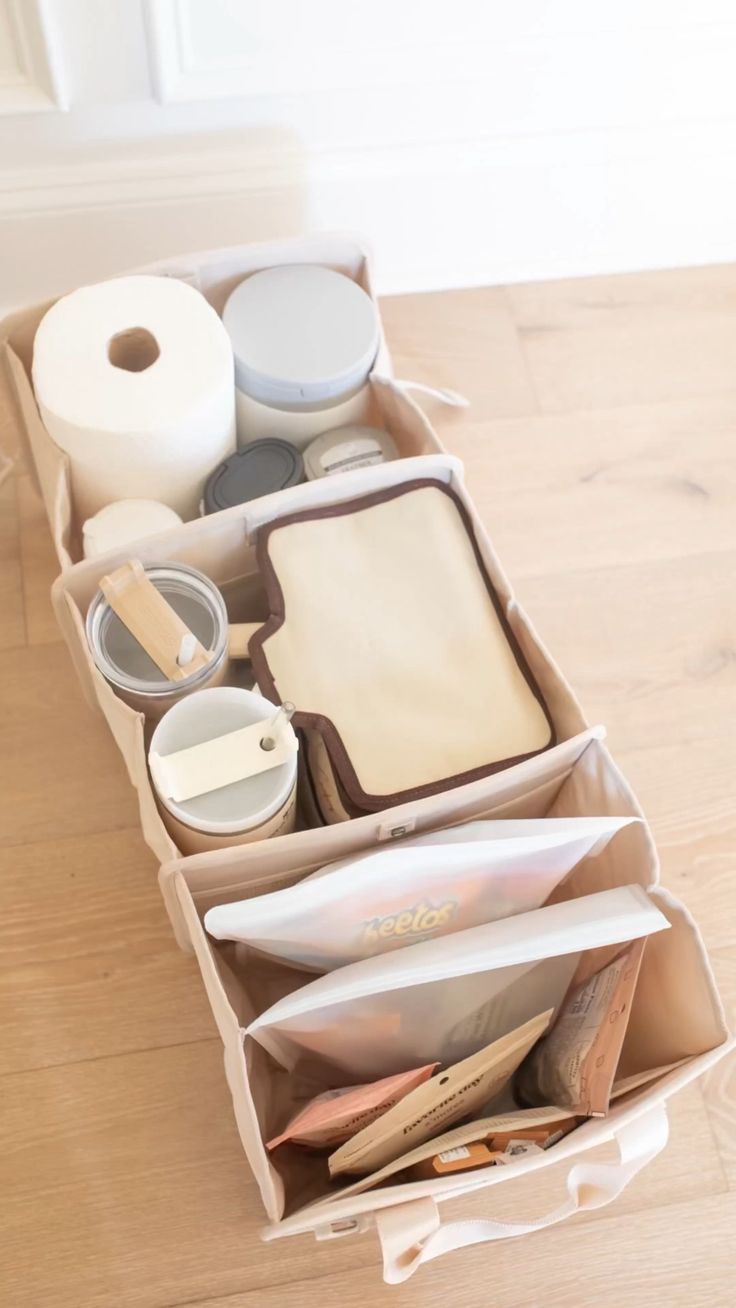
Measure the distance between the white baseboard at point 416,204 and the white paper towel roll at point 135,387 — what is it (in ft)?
0.89

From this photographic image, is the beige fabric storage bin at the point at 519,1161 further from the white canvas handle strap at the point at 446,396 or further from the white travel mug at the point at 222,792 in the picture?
the white canvas handle strap at the point at 446,396

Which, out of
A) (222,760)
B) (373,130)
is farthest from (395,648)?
(373,130)

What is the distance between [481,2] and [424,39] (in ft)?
0.19

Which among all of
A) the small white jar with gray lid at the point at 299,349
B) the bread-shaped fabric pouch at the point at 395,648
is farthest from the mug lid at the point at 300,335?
the bread-shaped fabric pouch at the point at 395,648

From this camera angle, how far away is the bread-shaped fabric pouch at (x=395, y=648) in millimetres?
768

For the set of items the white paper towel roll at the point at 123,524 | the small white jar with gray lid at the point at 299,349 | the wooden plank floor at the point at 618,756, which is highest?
the small white jar with gray lid at the point at 299,349

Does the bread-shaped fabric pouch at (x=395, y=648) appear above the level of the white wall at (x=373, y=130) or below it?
below

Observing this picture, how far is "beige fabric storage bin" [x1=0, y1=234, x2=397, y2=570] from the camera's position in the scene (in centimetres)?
88

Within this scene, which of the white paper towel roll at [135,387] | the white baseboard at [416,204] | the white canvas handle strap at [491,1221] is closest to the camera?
the white canvas handle strap at [491,1221]

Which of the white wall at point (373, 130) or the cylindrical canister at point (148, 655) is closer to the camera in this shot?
the cylindrical canister at point (148, 655)

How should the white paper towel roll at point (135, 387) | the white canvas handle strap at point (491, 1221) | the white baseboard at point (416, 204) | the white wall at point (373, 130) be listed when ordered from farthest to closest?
the white baseboard at point (416, 204) < the white wall at point (373, 130) < the white paper towel roll at point (135, 387) < the white canvas handle strap at point (491, 1221)

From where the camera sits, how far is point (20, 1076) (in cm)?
91

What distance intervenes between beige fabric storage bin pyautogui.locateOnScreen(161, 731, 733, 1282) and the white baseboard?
69cm

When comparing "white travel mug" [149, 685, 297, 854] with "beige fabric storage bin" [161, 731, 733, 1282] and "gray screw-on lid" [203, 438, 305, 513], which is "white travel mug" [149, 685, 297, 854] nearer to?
"beige fabric storage bin" [161, 731, 733, 1282]
